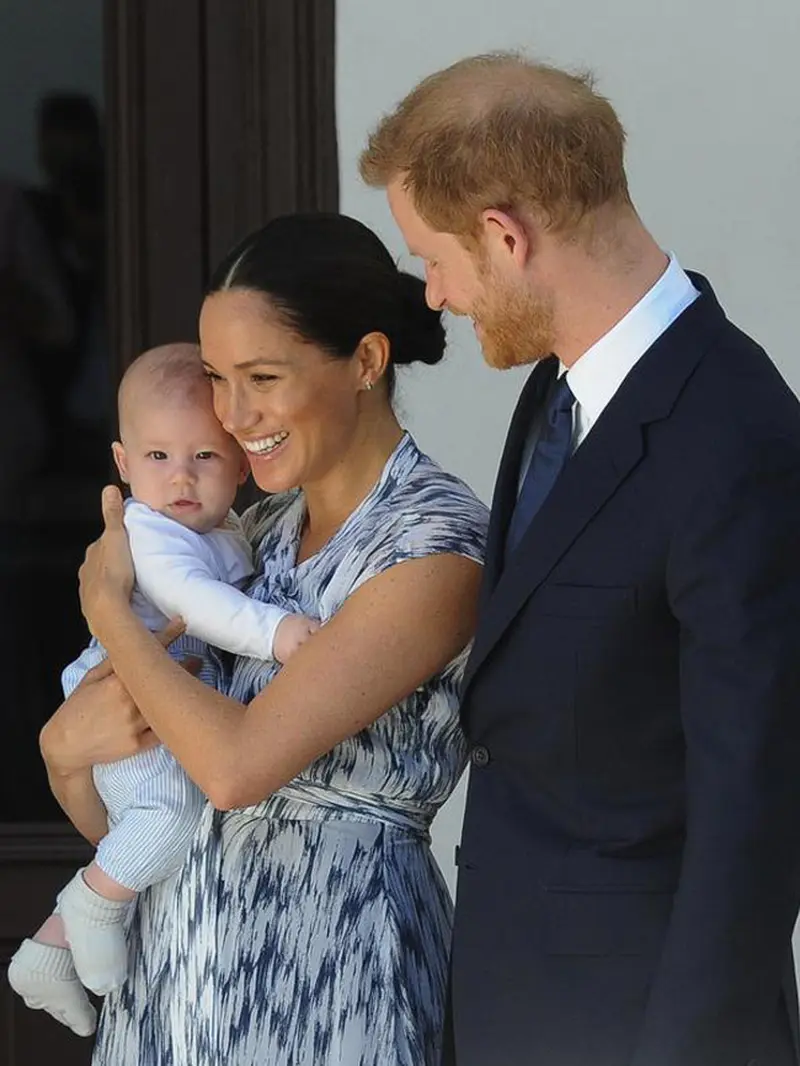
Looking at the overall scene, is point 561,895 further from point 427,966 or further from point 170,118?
point 170,118

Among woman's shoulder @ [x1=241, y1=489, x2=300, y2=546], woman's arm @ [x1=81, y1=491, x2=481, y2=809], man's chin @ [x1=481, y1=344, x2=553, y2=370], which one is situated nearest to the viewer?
man's chin @ [x1=481, y1=344, x2=553, y2=370]

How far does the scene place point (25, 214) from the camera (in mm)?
3727

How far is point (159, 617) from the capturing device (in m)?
2.58

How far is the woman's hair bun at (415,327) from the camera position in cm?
246

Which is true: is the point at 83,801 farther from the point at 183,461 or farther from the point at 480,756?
the point at 480,756

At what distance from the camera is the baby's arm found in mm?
2361

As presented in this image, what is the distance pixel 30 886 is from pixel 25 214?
1281 millimetres

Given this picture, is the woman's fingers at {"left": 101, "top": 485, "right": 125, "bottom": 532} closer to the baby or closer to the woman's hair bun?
the baby

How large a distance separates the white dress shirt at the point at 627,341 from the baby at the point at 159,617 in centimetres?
51

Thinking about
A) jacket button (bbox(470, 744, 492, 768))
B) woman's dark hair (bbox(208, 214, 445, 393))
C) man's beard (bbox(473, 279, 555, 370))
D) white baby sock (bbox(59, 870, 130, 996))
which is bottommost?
white baby sock (bbox(59, 870, 130, 996))

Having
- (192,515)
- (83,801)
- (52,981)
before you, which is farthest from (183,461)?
(52,981)

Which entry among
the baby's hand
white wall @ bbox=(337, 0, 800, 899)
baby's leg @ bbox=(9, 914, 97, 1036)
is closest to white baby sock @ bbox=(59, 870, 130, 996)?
baby's leg @ bbox=(9, 914, 97, 1036)

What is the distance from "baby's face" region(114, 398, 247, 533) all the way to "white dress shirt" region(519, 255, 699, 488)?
0.66 meters

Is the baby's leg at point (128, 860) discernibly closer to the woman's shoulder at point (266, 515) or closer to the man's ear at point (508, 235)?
the woman's shoulder at point (266, 515)
